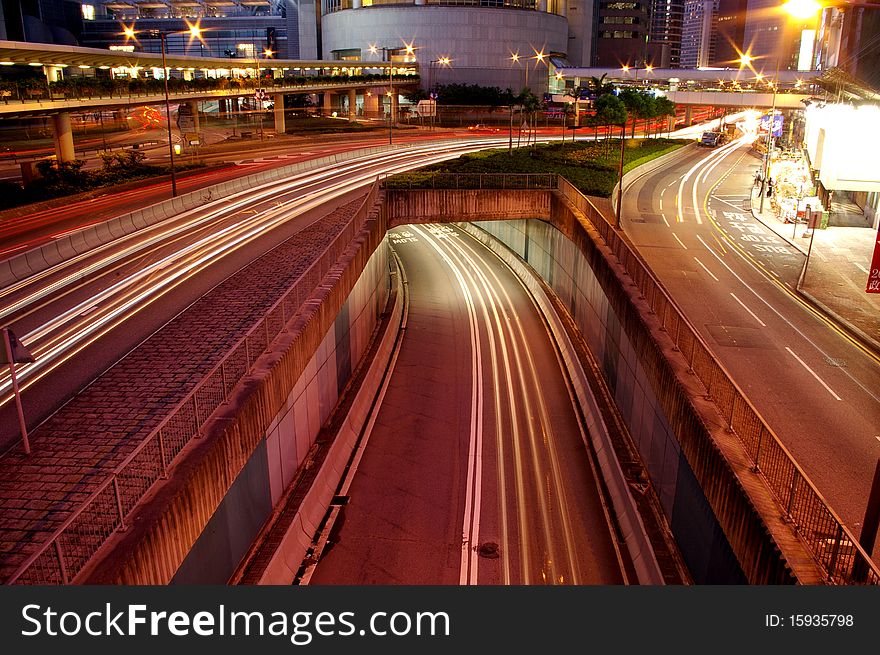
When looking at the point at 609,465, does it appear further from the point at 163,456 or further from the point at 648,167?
the point at 648,167

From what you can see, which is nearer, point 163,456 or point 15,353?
point 163,456

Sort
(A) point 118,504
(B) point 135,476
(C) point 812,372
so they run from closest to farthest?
(A) point 118,504 → (B) point 135,476 → (C) point 812,372

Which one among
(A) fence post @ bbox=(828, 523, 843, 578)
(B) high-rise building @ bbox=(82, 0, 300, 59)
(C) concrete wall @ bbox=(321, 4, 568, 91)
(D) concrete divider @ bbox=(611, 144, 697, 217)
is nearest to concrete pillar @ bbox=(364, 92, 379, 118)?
(C) concrete wall @ bbox=(321, 4, 568, 91)

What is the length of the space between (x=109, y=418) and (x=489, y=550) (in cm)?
917

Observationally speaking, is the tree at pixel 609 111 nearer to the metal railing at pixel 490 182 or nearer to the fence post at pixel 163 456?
the metal railing at pixel 490 182

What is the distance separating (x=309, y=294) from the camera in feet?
65.0

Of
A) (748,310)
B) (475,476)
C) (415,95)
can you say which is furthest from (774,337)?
(415,95)

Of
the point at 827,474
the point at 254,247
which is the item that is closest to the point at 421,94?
the point at 254,247

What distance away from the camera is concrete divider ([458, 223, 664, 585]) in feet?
50.0

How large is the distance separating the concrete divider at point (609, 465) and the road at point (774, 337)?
380 cm

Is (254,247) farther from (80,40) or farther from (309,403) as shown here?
(80,40)

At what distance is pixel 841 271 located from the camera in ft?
107

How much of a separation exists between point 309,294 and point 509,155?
40.7 metres

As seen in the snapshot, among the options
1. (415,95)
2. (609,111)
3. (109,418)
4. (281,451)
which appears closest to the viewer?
(109,418)
